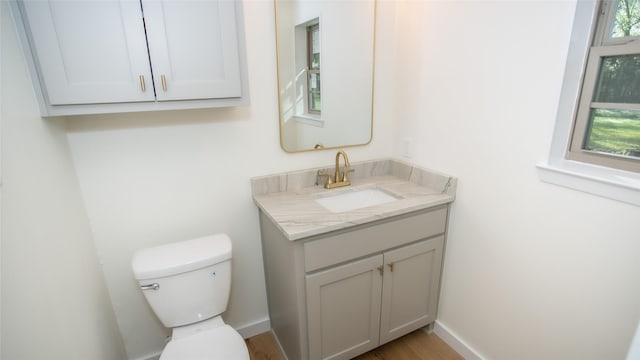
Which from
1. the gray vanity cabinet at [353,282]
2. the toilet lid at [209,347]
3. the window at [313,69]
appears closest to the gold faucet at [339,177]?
the window at [313,69]

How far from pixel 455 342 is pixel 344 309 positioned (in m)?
0.77

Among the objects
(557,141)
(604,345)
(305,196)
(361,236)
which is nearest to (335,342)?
(361,236)

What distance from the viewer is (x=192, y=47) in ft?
4.06

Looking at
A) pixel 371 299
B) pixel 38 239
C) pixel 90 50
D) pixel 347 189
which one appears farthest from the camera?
pixel 347 189

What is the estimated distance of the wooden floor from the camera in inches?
70.7

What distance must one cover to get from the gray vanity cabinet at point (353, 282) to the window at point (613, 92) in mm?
705

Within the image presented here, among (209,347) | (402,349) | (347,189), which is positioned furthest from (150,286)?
(402,349)

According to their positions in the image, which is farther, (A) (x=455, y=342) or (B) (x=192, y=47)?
(A) (x=455, y=342)

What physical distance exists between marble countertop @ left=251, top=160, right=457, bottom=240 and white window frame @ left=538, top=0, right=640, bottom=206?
1.60 ft

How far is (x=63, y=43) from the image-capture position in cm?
107

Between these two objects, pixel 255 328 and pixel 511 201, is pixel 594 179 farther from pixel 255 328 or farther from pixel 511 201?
pixel 255 328

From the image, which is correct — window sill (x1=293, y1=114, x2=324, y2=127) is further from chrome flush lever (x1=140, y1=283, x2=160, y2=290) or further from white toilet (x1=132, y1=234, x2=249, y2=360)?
chrome flush lever (x1=140, y1=283, x2=160, y2=290)

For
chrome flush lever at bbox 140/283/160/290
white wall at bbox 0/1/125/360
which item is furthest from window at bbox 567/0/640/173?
white wall at bbox 0/1/125/360

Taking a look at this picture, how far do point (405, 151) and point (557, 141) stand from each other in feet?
2.72
